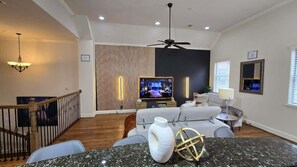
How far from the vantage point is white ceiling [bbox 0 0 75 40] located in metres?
2.64

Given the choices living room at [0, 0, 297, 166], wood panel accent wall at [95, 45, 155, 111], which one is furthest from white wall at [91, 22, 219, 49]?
wood panel accent wall at [95, 45, 155, 111]

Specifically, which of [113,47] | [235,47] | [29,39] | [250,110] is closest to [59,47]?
[29,39]

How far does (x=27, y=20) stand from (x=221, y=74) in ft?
21.8

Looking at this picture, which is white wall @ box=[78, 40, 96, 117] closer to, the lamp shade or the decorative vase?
the lamp shade

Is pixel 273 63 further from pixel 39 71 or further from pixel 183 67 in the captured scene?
pixel 39 71

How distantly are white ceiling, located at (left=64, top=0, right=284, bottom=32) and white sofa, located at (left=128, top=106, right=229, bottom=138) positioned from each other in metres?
2.64

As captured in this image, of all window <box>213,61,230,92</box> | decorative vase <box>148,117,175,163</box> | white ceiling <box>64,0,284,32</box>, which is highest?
white ceiling <box>64,0,284,32</box>

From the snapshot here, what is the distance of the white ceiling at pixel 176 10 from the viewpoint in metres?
3.69

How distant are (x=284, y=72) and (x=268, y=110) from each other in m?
1.10

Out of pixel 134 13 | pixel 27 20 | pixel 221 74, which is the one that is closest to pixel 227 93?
pixel 221 74

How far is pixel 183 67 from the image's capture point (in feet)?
22.2

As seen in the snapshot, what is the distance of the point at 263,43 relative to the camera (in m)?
4.27

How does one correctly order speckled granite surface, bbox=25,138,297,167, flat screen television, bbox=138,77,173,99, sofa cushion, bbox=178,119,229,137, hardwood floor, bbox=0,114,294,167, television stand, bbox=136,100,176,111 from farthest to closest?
1. flat screen television, bbox=138,77,173,99
2. television stand, bbox=136,100,176,111
3. hardwood floor, bbox=0,114,294,167
4. sofa cushion, bbox=178,119,229,137
5. speckled granite surface, bbox=25,138,297,167

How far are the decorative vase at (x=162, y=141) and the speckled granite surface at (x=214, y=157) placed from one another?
0.28 ft
